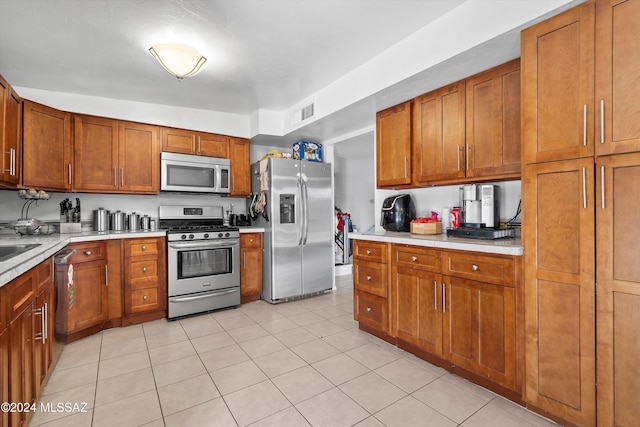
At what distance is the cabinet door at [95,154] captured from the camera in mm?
3272

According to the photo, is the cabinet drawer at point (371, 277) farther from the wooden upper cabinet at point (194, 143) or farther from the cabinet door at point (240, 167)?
the wooden upper cabinet at point (194, 143)

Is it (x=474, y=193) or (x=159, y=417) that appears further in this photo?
(x=474, y=193)

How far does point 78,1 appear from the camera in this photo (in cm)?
193

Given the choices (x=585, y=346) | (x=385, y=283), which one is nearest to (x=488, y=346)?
(x=585, y=346)

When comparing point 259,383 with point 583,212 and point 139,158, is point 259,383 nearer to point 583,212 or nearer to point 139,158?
point 583,212

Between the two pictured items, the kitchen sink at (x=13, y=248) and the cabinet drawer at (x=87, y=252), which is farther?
the cabinet drawer at (x=87, y=252)

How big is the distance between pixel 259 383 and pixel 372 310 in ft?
3.90

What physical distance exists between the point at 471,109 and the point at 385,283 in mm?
1562

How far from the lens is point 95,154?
3.37 meters

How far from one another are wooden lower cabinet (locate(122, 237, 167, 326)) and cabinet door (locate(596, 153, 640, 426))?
3624 millimetres

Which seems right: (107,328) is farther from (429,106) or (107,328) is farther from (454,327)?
(429,106)

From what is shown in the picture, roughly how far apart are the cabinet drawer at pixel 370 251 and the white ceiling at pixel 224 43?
4.38 ft

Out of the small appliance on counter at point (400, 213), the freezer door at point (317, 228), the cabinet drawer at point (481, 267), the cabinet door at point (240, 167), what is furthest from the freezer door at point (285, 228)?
the cabinet drawer at point (481, 267)

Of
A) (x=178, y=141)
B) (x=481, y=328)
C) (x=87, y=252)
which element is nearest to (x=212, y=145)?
(x=178, y=141)
